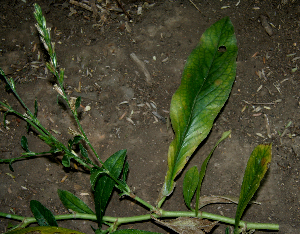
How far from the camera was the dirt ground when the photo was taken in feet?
5.99

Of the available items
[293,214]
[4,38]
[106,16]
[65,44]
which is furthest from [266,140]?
[4,38]

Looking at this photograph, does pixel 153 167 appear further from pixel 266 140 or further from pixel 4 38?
pixel 4 38

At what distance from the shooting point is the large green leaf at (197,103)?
1.75m

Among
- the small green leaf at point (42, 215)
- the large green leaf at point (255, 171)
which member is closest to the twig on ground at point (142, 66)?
the large green leaf at point (255, 171)

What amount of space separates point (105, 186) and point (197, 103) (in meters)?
0.77

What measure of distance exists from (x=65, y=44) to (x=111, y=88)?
50 centimetres

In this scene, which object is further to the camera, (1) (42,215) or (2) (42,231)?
(1) (42,215)

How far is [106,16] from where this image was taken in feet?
6.90

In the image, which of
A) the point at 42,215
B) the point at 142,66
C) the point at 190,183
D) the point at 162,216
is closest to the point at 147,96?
the point at 142,66

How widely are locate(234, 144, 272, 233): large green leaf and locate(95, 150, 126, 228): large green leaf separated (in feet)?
2.37

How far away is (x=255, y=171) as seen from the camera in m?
1.46

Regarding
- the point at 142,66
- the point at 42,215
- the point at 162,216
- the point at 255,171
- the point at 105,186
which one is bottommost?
the point at 162,216

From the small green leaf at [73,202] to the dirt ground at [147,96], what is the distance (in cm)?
12

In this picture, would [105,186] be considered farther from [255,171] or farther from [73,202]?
[255,171]
